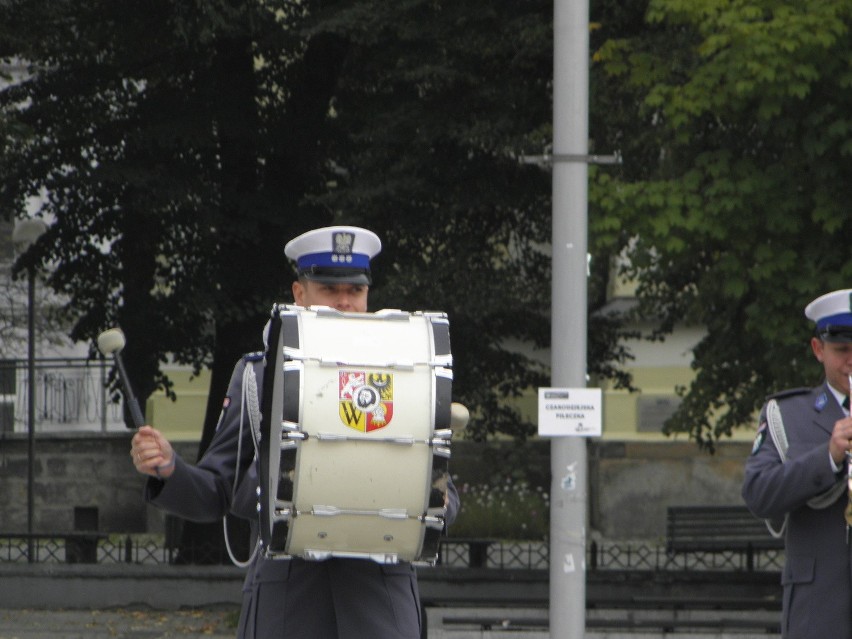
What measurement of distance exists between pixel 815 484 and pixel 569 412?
13.9 ft

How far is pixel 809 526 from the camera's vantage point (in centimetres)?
487

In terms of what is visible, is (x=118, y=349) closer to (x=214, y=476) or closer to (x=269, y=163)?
(x=214, y=476)

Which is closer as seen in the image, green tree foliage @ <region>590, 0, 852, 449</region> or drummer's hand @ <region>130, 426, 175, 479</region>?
drummer's hand @ <region>130, 426, 175, 479</region>

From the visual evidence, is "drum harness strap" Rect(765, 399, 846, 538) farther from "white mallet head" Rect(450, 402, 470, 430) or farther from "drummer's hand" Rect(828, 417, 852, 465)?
"white mallet head" Rect(450, 402, 470, 430)

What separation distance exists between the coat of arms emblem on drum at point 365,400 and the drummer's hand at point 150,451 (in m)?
0.49

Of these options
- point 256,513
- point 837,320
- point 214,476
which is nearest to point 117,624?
point 214,476

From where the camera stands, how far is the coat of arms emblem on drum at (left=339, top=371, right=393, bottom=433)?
403cm

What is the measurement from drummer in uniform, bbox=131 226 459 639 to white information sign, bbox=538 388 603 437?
439 centimetres

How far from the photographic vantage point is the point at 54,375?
22.6 meters

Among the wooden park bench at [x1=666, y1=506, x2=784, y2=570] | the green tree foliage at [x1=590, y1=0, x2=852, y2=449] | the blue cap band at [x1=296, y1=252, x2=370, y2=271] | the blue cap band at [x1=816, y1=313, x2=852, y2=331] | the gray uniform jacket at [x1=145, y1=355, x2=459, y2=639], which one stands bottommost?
the wooden park bench at [x1=666, y1=506, x2=784, y2=570]

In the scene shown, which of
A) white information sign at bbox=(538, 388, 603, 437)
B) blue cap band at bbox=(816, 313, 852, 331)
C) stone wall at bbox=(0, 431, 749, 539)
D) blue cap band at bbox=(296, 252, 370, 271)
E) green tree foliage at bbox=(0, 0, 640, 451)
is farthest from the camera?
stone wall at bbox=(0, 431, 749, 539)

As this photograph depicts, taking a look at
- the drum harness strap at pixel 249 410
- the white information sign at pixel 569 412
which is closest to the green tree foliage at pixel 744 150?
the white information sign at pixel 569 412

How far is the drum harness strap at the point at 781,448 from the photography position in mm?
4777

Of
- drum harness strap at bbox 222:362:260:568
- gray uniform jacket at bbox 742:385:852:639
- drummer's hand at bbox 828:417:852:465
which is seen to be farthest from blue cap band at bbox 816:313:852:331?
drum harness strap at bbox 222:362:260:568
